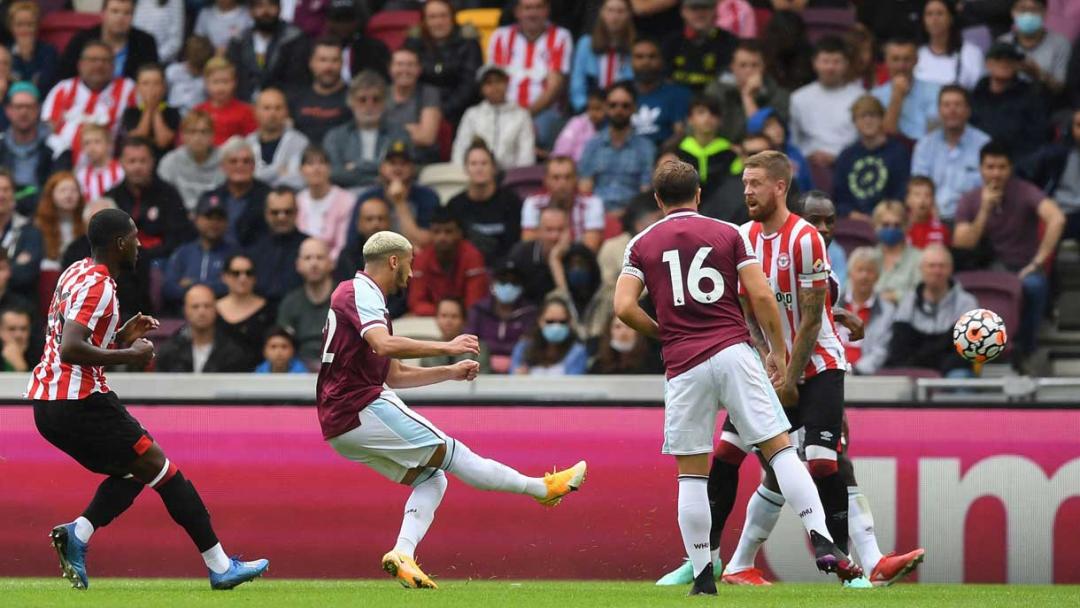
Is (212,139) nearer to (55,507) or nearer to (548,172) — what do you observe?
(548,172)

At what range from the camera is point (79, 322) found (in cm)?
854

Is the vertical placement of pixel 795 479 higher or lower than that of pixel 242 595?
higher

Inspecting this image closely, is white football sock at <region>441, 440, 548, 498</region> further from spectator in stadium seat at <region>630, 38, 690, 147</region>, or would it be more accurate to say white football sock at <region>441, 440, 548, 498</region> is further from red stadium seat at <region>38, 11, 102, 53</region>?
red stadium seat at <region>38, 11, 102, 53</region>

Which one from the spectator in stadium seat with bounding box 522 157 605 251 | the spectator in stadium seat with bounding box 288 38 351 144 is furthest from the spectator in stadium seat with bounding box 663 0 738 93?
the spectator in stadium seat with bounding box 288 38 351 144

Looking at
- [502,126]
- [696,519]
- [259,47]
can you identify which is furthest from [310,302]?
[696,519]

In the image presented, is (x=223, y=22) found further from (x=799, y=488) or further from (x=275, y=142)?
(x=799, y=488)

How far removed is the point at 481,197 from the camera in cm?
1548

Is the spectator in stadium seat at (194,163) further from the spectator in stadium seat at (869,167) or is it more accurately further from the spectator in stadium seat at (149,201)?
the spectator in stadium seat at (869,167)

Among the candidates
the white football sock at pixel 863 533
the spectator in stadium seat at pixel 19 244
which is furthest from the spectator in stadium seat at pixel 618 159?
the white football sock at pixel 863 533

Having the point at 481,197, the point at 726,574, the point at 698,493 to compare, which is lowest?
the point at 726,574

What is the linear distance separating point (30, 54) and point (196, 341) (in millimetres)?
5564

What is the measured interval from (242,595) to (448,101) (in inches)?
354

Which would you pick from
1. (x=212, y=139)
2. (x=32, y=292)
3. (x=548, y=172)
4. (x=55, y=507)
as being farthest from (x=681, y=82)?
(x=55, y=507)

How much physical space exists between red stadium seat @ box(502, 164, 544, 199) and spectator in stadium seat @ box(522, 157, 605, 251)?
551mm
